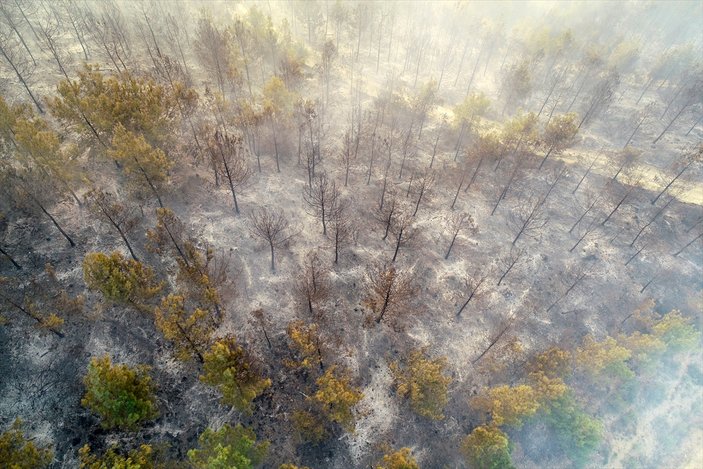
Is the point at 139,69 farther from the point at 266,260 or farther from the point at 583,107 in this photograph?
the point at 583,107

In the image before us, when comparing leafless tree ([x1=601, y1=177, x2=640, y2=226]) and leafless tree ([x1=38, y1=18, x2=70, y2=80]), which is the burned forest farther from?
leafless tree ([x1=601, y1=177, x2=640, y2=226])

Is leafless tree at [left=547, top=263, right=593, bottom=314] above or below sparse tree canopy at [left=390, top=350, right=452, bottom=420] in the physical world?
below

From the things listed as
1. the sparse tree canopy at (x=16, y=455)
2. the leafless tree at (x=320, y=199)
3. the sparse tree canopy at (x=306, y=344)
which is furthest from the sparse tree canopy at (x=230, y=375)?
the leafless tree at (x=320, y=199)

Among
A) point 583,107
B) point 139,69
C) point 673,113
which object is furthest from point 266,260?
point 673,113

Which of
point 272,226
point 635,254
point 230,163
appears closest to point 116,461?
point 272,226

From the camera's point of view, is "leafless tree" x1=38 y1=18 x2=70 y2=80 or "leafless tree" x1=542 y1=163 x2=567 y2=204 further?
"leafless tree" x1=542 y1=163 x2=567 y2=204

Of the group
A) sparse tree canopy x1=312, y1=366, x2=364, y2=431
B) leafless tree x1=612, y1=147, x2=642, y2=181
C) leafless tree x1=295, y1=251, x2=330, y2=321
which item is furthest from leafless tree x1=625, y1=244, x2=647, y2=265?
sparse tree canopy x1=312, y1=366, x2=364, y2=431

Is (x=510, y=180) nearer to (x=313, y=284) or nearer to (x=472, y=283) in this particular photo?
(x=472, y=283)
